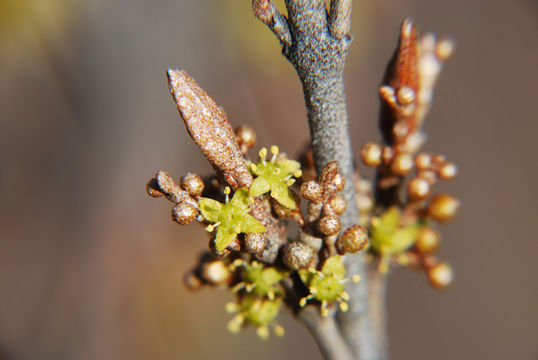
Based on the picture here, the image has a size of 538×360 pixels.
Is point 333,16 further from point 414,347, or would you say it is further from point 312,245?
point 414,347

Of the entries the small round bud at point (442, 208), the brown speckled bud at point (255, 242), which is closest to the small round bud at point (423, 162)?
the small round bud at point (442, 208)

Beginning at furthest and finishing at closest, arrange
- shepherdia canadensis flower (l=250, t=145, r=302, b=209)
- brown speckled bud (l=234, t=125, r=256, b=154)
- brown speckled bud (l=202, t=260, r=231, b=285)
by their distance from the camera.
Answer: brown speckled bud (l=202, t=260, r=231, b=285) → brown speckled bud (l=234, t=125, r=256, b=154) → shepherdia canadensis flower (l=250, t=145, r=302, b=209)

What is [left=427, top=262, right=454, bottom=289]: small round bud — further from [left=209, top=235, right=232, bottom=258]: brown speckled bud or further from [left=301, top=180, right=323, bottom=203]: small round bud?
[left=209, top=235, right=232, bottom=258]: brown speckled bud

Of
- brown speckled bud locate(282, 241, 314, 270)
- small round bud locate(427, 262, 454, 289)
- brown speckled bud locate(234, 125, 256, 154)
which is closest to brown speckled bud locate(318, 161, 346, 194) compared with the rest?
brown speckled bud locate(282, 241, 314, 270)

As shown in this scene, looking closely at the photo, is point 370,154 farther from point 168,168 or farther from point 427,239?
point 168,168

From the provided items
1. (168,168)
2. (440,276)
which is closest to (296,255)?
(440,276)

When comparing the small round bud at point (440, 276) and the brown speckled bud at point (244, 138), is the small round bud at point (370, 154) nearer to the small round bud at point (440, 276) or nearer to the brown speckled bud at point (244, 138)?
the brown speckled bud at point (244, 138)
